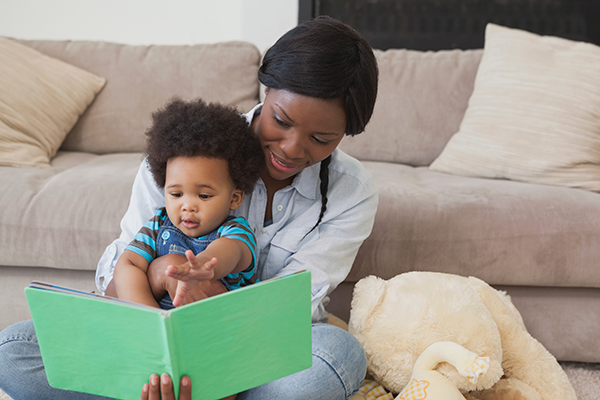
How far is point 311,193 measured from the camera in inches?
47.3

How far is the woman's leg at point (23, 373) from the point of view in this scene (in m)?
0.92

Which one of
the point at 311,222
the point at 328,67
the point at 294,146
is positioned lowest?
the point at 311,222

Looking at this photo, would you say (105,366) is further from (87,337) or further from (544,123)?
(544,123)

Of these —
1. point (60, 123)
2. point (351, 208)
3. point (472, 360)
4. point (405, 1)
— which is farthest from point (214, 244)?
point (405, 1)

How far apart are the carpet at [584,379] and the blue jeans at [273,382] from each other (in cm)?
36

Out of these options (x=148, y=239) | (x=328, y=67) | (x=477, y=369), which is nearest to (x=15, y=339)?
(x=148, y=239)

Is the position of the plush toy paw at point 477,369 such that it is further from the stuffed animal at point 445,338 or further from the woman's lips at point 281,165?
the woman's lips at point 281,165

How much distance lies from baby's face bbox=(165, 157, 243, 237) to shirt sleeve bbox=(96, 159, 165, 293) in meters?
0.12

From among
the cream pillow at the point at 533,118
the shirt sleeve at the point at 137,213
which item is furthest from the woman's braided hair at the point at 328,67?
the cream pillow at the point at 533,118

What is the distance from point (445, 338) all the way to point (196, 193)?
1.99 feet

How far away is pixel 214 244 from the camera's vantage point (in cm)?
93

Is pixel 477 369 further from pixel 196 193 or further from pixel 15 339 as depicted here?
pixel 15 339

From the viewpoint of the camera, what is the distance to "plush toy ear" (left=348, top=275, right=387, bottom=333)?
119 centimetres

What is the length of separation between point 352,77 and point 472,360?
23.0 inches
